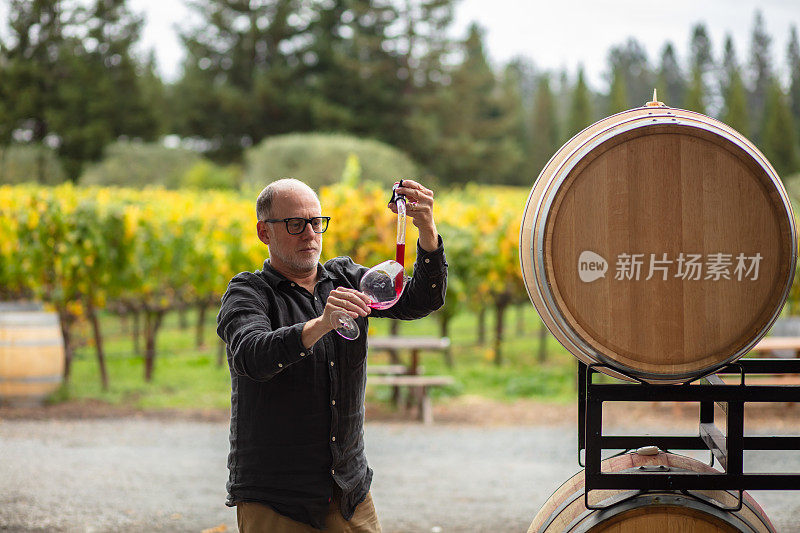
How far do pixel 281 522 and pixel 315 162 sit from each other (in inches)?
829

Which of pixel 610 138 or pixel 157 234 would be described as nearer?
pixel 610 138

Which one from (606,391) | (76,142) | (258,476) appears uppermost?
(76,142)

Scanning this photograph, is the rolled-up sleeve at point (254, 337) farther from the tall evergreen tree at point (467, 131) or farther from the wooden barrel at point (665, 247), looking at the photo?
the tall evergreen tree at point (467, 131)

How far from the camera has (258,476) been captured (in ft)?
8.82

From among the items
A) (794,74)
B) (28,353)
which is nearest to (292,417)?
(28,353)

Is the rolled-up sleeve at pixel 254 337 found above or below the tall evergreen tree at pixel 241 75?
below

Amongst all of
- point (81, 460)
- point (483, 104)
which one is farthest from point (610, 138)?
point (483, 104)

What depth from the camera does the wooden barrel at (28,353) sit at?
8.55 meters

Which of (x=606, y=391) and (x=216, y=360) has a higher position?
(x=606, y=391)

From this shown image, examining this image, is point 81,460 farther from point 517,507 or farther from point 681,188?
point 681,188

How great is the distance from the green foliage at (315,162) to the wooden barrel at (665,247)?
2019 cm

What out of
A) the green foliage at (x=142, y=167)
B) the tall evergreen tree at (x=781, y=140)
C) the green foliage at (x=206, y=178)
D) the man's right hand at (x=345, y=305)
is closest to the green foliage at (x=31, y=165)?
the green foliage at (x=142, y=167)

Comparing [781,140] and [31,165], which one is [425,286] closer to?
[31,165]

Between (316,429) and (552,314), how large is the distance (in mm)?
837
